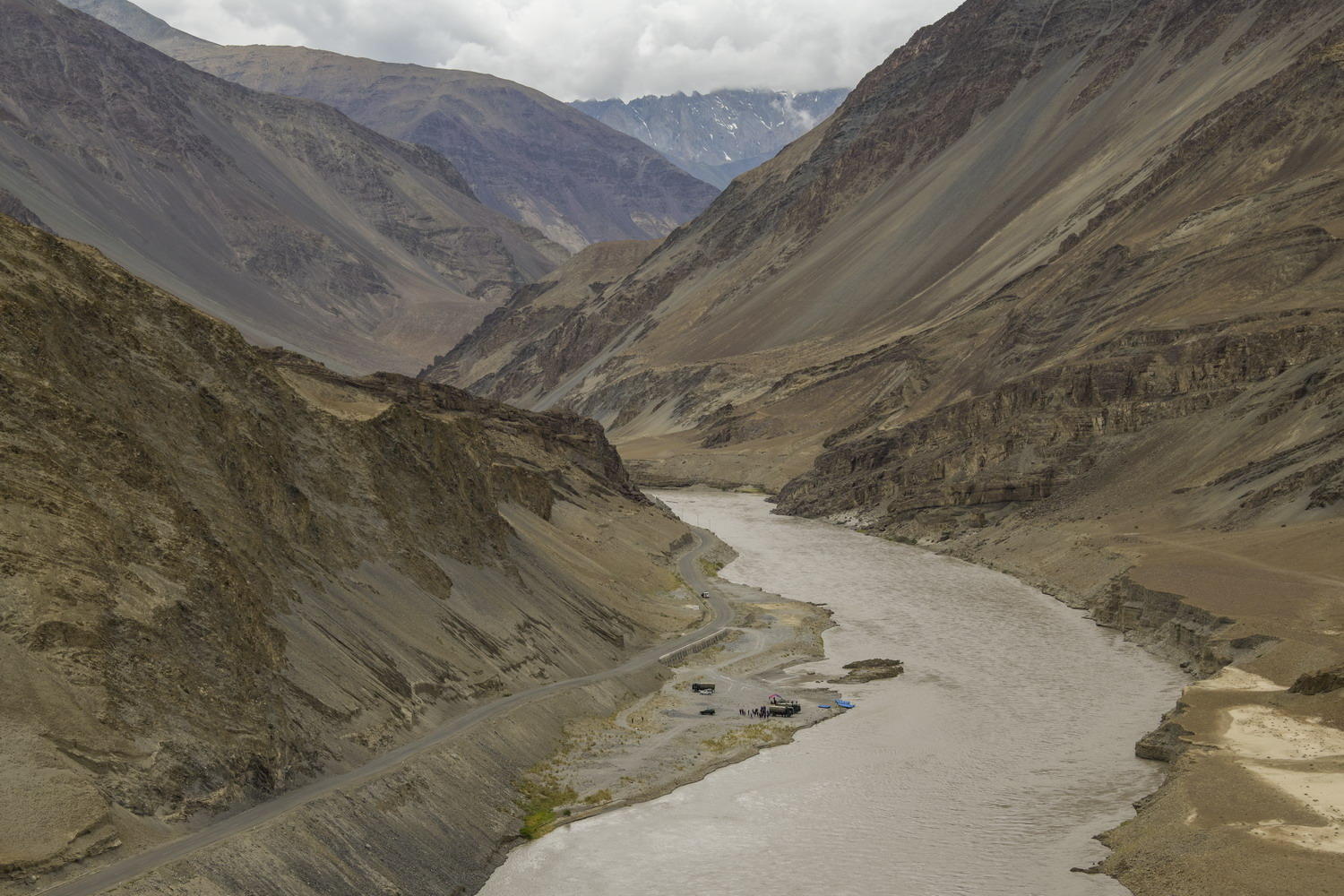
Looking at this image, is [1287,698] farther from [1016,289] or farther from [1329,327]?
[1016,289]

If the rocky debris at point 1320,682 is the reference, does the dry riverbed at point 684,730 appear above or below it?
above

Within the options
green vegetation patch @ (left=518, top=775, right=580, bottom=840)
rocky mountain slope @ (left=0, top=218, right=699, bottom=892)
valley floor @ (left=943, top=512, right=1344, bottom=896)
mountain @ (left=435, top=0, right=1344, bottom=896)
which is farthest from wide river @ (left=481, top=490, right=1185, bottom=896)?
rocky mountain slope @ (left=0, top=218, right=699, bottom=892)

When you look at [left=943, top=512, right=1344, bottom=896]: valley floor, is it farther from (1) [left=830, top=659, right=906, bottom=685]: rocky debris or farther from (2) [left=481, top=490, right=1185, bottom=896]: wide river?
(1) [left=830, top=659, right=906, bottom=685]: rocky debris

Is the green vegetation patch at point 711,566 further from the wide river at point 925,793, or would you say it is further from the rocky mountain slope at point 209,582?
the rocky mountain slope at point 209,582

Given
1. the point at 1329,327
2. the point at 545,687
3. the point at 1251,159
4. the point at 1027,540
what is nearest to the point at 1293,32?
the point at 1251,159

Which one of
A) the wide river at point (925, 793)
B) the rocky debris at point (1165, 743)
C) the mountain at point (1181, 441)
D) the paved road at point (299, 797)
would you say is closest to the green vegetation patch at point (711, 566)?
the mountain at point (1181, 441)

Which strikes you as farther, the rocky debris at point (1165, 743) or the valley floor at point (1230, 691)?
the rocky debris at point (1165, 743)
